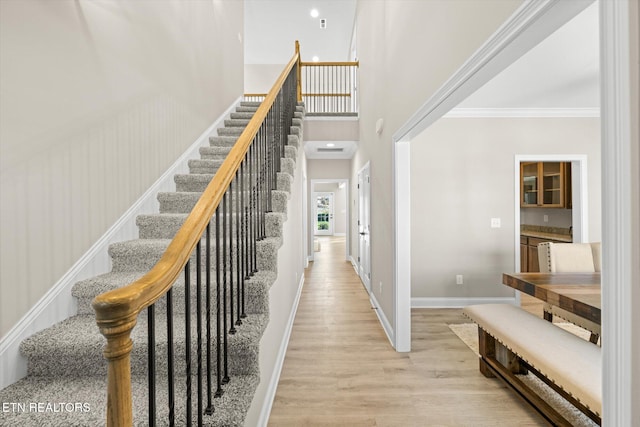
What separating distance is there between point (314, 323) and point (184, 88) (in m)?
3.03

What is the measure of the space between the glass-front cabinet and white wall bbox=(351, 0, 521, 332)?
3.42 meters

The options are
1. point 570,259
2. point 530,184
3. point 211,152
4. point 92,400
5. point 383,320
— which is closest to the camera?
point 92,400

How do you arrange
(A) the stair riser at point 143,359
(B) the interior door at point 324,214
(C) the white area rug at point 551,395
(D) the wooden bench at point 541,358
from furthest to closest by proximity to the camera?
(B) the interior door at point 324,214 → (C) the white area rug at point 551,395 → (D) the wooden bench at point 541,358 → (A) the stair riser at point 143,359

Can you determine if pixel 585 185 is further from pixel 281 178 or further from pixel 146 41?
pixel 146 41

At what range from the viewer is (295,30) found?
705 cm

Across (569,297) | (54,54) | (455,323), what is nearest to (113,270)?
(54,54)

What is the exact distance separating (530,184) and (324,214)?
10.3m

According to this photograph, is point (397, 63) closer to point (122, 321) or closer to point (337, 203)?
point (122, 321)

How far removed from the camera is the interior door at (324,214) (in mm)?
14805

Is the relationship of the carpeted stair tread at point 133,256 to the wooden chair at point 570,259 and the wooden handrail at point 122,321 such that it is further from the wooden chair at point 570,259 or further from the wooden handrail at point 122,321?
the wooden chair at point 570,259

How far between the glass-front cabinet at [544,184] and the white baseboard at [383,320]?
12.2ft

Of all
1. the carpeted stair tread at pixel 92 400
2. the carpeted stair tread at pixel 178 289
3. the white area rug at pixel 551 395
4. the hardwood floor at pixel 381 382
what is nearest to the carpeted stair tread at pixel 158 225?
the carpeted stair tread at pixel 178 289

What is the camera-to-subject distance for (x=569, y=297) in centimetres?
189

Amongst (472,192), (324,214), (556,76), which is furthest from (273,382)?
(324,214)
